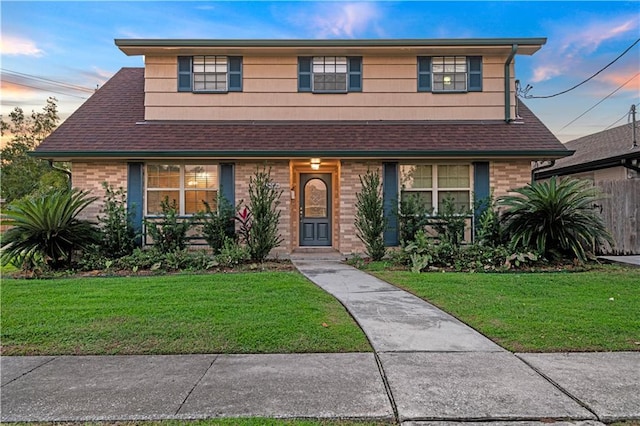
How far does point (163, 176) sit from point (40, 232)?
310 cm

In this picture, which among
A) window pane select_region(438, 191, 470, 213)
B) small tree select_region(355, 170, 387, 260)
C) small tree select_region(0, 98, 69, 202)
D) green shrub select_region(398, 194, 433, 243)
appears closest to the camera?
small tree select_region(355, 170, 387, 260)

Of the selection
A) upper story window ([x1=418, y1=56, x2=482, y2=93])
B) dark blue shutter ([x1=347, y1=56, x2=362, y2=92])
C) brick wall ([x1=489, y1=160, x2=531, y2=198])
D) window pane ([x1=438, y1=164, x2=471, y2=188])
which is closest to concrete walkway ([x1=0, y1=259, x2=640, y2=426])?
window pane ([x1=438, y1=164, x2=471, y2=188])

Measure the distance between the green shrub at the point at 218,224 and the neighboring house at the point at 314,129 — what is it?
0.56 m

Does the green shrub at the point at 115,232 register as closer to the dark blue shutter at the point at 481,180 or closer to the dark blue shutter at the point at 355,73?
the dark blue shutter at the point at 355,73

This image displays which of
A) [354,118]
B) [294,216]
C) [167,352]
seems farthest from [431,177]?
[167,352]

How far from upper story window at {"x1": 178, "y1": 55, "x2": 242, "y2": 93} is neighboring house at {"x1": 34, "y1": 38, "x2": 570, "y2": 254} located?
3cm

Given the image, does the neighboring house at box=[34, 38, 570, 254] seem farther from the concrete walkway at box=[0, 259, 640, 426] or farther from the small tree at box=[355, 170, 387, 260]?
the concrete walkway at box=[0, 259, 640, 426]

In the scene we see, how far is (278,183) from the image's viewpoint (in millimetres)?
10367

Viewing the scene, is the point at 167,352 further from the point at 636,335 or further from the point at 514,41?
the point at 514,41

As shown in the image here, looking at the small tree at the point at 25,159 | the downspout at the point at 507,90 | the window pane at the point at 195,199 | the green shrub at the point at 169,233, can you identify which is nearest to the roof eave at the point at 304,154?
the window pane at the point at 195,199

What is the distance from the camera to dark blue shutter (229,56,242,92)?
1123cm

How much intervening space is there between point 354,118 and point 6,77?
72.5 feet

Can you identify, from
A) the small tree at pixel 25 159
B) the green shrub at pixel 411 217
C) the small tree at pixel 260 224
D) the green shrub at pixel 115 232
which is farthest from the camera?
the small tree at pixel 25 159

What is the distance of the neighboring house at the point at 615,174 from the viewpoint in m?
10.1
